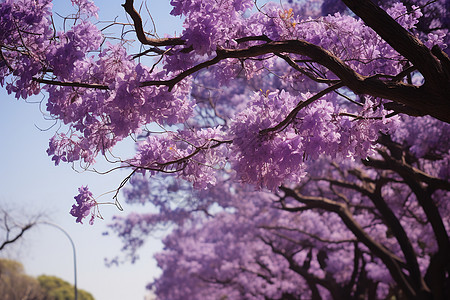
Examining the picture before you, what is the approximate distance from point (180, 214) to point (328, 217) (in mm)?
6540

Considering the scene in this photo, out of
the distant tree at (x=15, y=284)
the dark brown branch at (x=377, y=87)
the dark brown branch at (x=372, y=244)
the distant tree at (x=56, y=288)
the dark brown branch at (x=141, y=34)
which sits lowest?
the dark brown branch at (x=377, y=87)

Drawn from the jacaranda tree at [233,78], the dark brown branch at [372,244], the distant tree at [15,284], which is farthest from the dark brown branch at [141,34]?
the distant tree at [15,284]

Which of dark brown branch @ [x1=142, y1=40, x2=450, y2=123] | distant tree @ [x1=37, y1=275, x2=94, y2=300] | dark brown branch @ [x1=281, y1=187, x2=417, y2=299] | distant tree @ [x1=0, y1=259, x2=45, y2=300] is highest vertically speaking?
distant tree @ [x1=37, y1=275, x2=94, y2=300]

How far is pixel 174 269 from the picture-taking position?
29.5 meters

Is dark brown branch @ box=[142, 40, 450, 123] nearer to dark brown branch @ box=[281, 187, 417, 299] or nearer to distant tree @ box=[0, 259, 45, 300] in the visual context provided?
dark brown branch @ box=[281, 187, 417, 299]

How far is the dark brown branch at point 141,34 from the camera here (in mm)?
4648

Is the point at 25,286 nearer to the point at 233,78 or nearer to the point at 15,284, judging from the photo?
the point at 15,284

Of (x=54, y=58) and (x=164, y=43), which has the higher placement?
(x=54, y=58)

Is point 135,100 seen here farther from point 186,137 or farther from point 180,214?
point 180,214

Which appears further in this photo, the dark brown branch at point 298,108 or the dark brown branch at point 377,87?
A: the dark brown branch at point 298,108

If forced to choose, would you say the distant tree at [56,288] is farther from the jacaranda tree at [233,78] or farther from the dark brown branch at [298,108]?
the dark brown branch at [298,108]

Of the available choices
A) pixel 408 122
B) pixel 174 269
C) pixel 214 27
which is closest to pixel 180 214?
pixel 174 269

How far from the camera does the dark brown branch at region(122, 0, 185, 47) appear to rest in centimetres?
465

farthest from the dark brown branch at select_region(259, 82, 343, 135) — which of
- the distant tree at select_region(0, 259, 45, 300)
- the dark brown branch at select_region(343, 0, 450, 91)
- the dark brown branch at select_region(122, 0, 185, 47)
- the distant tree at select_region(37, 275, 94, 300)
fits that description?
the distant tree at select_region(37, 275, 94, 300)
